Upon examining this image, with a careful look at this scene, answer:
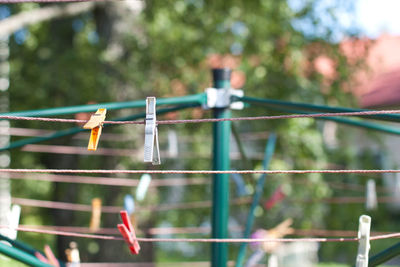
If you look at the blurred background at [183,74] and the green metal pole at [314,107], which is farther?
the blurred background at [183,74]

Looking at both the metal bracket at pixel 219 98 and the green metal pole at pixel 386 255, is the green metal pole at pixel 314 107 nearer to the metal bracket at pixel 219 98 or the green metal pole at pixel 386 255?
the metal bracket at pixel 219 98

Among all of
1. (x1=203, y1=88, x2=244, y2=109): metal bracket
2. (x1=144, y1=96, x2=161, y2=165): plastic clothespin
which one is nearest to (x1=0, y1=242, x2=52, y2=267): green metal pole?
(x1=144, y1=96, x2=161, y2=165): plastic clothespin

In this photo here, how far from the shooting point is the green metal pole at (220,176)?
2.70 meters

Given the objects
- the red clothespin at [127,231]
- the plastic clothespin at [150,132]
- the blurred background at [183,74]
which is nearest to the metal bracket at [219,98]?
the red clothespin at [127,231]

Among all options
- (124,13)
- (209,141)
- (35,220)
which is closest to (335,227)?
(209,141)

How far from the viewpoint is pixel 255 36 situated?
6.22 meters

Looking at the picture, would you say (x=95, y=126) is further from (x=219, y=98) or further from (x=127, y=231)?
(x=219, y=98)

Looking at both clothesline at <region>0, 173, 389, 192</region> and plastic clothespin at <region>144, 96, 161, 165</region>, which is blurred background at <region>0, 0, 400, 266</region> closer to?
clothesline at <region>0, 173, 389, 192</region>

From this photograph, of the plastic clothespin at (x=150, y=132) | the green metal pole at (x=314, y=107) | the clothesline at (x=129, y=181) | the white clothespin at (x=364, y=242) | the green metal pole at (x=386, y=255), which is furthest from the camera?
the clothesline at (x=129, y=181)

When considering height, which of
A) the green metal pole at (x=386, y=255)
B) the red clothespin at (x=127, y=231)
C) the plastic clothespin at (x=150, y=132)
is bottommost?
the green metal pole at (x=386, y=255)

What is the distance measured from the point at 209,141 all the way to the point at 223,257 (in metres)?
4.22

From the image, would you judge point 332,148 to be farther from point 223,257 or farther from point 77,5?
point 223,257

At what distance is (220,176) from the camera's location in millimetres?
2699

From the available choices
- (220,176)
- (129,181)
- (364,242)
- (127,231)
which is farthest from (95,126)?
(129,181)
